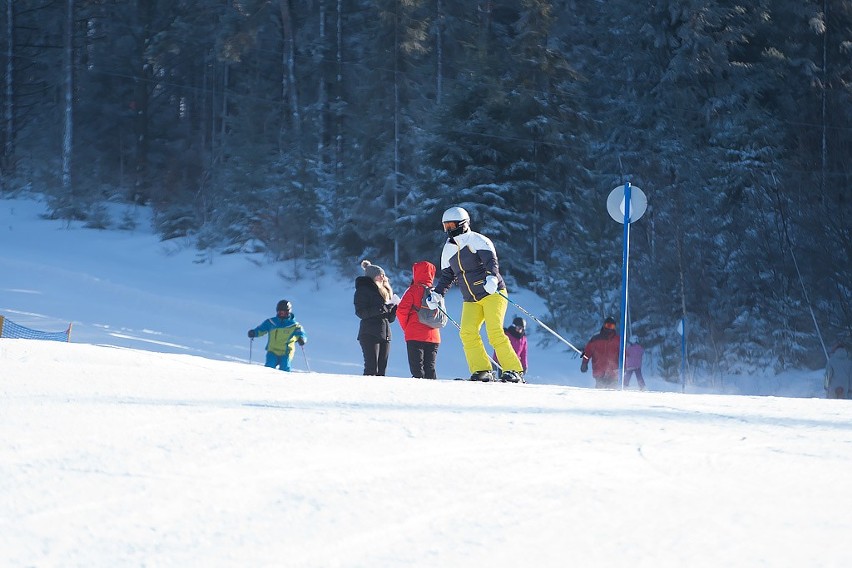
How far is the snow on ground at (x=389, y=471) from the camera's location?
139 inches

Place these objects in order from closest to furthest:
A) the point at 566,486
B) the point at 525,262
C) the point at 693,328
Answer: the point at 566,486
the point at 693,328
the point at 525,262

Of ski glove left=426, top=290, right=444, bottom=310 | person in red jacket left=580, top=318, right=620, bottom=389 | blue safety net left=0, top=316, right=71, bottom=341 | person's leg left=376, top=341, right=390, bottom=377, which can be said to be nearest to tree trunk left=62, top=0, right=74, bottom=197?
blue safety net left=0, top=316, right=71, bottom=341

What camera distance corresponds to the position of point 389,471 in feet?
14.6

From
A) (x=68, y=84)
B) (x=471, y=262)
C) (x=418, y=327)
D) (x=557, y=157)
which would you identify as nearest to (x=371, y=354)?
(x=418, y=327)

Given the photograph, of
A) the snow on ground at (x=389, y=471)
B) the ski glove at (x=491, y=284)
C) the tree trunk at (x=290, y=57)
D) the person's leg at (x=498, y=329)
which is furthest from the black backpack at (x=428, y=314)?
the tree trunk at (x=290, y=57)

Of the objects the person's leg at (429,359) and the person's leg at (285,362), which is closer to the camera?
the person's leg at (429,359)

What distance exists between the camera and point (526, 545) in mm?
3562

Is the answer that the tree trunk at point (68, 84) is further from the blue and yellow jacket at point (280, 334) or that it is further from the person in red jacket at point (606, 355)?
the person in red jacket at point (606, 355)

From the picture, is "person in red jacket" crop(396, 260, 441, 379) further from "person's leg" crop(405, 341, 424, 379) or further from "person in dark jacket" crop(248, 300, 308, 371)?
"person in dark jacket" crop(248, 300, 308, 371)

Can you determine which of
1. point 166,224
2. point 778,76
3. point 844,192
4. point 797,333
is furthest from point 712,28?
point 166,224

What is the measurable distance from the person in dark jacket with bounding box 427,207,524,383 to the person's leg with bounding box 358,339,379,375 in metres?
2.61

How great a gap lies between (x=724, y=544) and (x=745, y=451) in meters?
1.65

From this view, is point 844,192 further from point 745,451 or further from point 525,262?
point 745,451

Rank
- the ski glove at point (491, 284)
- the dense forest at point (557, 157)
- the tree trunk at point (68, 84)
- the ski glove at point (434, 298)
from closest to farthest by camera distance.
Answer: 1. the ski glove at point (491, 284)
2. the ski glove at point (434, 298)
3. the dense forest at point (557, 157)
4. the tree trunk at point (68, 84)
